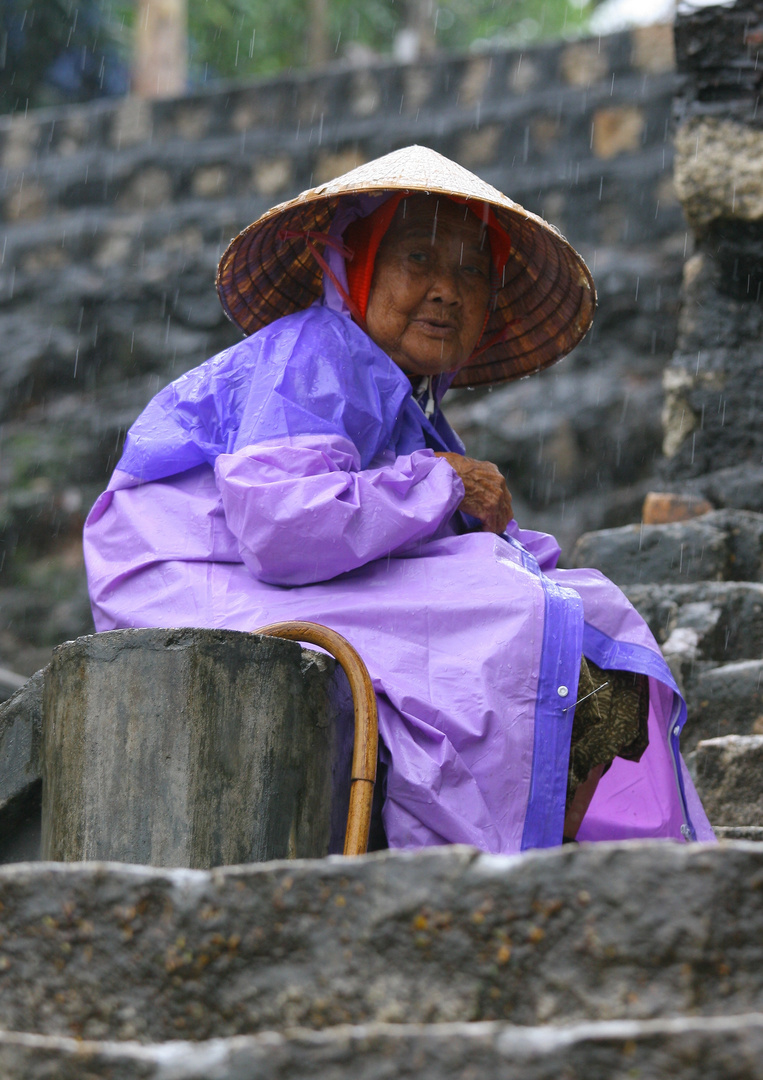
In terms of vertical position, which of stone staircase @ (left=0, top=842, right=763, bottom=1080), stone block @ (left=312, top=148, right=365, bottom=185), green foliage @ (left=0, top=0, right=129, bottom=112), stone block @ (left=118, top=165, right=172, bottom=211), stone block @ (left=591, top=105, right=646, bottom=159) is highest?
green foliage @ (left=0, top=0, right=129, bottom=112)

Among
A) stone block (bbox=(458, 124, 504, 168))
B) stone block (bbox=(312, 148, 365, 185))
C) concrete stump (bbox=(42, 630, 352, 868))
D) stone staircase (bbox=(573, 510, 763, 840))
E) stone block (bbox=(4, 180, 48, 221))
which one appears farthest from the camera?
stone block (bbox=(4, 180, 48, 221))

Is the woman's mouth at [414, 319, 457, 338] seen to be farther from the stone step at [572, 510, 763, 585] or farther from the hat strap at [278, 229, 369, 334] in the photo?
the stone step at [572, 510, 763, 585]

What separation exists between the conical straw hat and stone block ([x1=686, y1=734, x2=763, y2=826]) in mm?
1054

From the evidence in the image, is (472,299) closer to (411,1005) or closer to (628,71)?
(411,1005)

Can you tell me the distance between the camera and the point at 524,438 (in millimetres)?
5676

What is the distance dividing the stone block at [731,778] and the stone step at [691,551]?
2.83 feet

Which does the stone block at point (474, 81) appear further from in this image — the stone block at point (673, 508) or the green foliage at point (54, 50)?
the green foliage at point (54, 50)

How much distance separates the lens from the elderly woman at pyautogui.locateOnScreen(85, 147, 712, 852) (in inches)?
82.4

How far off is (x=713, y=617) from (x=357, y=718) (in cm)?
162

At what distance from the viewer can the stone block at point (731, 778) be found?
2.81 m

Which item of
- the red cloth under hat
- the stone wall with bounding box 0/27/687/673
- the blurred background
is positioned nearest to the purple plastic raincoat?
the red cloth under hat

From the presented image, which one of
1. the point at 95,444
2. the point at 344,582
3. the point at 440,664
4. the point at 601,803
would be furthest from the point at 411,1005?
the point at 95,444

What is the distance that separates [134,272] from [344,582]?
513 centimetres

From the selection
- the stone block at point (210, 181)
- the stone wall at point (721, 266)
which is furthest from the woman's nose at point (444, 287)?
the stone block at point (210, 181)
